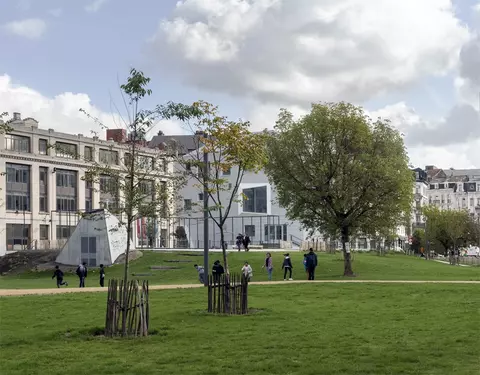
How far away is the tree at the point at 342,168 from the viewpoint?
50.8 meters

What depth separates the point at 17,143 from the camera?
3952 inches

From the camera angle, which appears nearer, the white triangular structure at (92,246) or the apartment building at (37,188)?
the white triangular structure at (92,246)

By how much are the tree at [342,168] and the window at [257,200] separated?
4427 cm

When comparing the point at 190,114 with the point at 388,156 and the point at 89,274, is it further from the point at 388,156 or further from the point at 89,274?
the point at 89,274

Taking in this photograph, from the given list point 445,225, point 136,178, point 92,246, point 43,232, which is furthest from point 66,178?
point 136,178

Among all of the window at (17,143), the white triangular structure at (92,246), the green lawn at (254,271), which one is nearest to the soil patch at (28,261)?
the white triangular structure at (92,246)

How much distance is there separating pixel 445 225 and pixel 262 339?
94.5 m

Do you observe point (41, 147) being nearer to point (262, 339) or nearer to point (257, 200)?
point (257, 200)

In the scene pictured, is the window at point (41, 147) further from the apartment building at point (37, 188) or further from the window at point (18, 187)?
the window at point (18, 187)

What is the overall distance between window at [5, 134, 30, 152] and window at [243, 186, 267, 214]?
30.6 meters

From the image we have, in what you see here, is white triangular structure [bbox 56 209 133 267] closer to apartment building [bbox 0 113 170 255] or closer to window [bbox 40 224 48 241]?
apartment building [bbox 0 113 170 255]

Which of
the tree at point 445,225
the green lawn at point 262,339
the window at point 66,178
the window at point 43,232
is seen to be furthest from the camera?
the tree at point 445,225

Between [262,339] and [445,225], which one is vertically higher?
[445,225]

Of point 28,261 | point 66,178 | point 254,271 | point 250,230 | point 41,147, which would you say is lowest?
point 254,271
